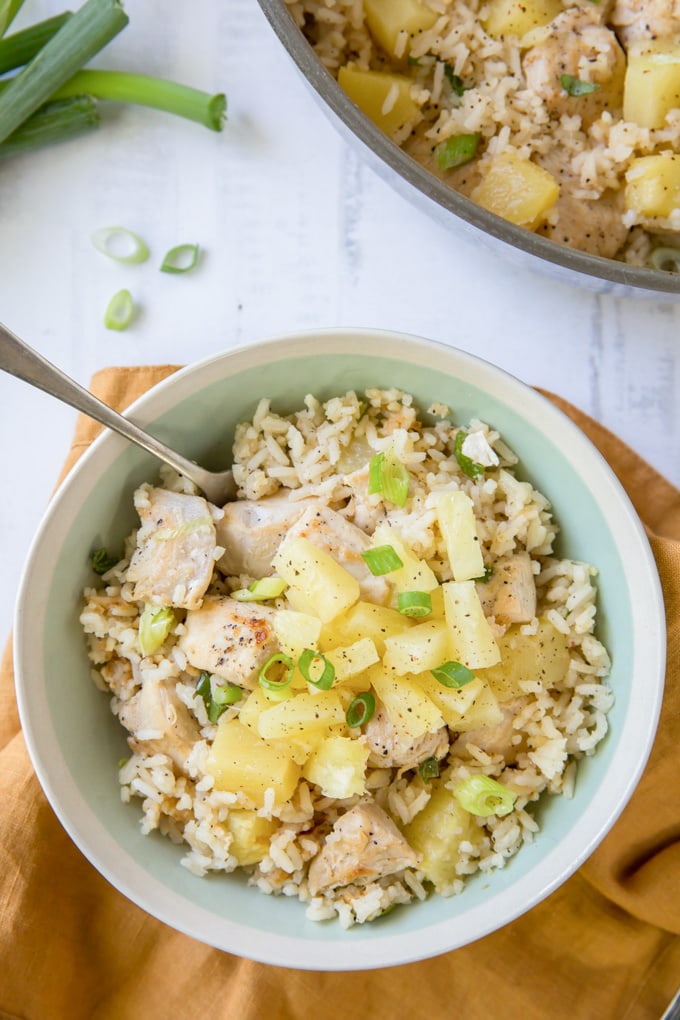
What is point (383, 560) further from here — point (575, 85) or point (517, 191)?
point (575, 85)

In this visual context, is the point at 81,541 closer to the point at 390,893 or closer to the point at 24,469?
the point at 24,469

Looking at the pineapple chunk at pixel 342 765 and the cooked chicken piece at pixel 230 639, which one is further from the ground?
the cooked chicken piece at pixel 230 639

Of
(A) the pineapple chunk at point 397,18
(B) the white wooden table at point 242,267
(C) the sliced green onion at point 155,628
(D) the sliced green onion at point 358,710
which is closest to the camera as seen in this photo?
(D) the sliced green onion at point 358,710

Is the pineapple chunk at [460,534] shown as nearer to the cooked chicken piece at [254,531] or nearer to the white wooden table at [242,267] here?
the cooked chicken piece at [254,531]

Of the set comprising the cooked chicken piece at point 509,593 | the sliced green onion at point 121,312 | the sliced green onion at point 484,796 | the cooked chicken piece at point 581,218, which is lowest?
the sliced green onion at point 484,796

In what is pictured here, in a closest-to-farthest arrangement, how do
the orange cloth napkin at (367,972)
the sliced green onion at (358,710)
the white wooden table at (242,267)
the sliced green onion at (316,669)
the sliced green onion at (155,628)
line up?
the sliced green onion at (316,669), the sliced green onion at (358,710), the sliced green onion at (155,628), the orange cloth napkin at (367,972), the white wooden table at (242,267)

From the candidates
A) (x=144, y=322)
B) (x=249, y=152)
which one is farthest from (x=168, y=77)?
(x=144, y=322)

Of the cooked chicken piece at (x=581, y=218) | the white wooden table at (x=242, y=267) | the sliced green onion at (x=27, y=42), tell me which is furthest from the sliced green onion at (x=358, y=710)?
the sliced green onion at (x=27, y=42)
